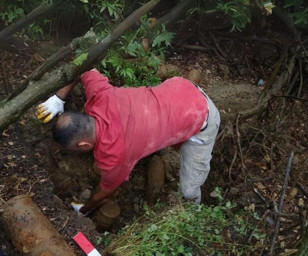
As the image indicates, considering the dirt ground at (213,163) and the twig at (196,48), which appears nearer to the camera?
the dirt ground at (213,163)

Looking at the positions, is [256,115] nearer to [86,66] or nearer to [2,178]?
[86,66]

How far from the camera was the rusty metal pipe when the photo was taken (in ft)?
9.11

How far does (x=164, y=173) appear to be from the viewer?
416cm

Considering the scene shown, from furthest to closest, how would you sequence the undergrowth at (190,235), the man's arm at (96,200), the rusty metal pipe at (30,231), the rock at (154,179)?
the rock at (154,179)
the man's arm at (96,200)
the undergrowth at (190,235)
the rusty metal pipe at (30,231)

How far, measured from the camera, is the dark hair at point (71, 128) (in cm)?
290

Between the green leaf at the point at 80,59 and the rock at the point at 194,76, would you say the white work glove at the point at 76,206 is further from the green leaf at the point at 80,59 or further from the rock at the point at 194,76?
the rock at the point at 194,76

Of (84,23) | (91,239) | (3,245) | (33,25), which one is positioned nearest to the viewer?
(3,245)

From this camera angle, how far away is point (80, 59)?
123 inches

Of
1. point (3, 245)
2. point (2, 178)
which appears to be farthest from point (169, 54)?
point (3, 245)

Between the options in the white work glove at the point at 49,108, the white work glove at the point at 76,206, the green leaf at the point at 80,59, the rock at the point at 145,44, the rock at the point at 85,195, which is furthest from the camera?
the rock at the point at 145,44

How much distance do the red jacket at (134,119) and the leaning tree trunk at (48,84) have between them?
0.19 meters

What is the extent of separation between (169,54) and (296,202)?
2.32 meters

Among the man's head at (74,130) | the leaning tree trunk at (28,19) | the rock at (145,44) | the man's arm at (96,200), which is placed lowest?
the man's arm at (96,200)

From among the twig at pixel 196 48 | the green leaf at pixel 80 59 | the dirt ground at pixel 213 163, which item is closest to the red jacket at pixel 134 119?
the green leaf at pixel 80 59
